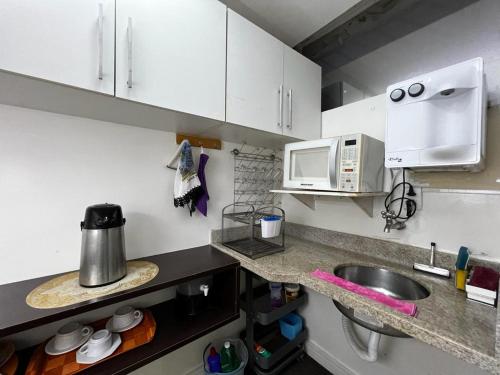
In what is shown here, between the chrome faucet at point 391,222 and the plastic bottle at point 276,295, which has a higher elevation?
the chrome faucet at point 391,222

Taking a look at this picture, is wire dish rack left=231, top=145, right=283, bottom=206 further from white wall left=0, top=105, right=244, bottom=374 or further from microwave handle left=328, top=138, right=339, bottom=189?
microwave handle left=328, top=138, right=339, bottom=189

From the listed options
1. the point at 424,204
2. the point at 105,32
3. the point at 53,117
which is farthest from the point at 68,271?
the point at 424,204

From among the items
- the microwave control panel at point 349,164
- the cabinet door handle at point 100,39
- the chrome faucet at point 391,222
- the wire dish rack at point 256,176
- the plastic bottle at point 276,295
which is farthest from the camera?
the wire dish rack at point 256,176

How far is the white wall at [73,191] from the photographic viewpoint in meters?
0.85

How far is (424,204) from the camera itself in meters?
1.12

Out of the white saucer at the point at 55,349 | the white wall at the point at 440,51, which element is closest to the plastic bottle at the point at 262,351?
the white saucer at the point at 55,349

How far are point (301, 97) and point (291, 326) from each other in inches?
66.2

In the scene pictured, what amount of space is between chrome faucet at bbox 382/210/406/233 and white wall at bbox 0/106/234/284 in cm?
121

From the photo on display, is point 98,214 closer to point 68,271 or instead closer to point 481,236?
point 68,271

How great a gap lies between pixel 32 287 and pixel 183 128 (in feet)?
3.15

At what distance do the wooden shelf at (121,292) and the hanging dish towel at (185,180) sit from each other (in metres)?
0.32

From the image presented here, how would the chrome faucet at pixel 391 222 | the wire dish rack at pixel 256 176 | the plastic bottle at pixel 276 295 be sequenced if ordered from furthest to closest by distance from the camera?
the wire dish rack at pixel 256 176 → the plastic bottle at pixel 276 295 → the chrome faucet at pixel 391 222

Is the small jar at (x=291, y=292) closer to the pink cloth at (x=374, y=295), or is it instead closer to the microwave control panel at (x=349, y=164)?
the pink cloth at (x=374, y=295)

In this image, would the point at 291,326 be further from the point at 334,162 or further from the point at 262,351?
the point at 334,162
